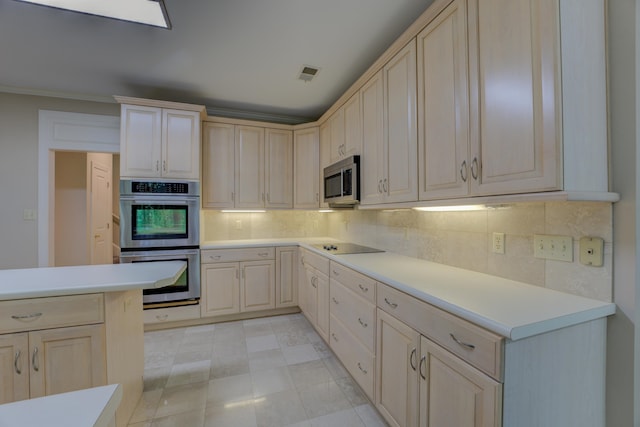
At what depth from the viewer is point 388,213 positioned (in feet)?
8.09

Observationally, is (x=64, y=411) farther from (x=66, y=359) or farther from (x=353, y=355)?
(x=353, y=355)

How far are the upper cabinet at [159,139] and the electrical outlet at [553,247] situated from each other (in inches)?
116

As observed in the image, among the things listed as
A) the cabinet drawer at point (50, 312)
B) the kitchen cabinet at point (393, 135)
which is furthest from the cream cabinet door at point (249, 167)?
the cabinet drawer at point (50, 312)

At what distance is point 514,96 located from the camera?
42.3 inches

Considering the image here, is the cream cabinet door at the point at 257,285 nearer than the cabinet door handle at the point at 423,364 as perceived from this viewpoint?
No

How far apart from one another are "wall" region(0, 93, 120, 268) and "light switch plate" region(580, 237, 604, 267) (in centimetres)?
464

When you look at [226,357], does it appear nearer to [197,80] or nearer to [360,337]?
[360,337]

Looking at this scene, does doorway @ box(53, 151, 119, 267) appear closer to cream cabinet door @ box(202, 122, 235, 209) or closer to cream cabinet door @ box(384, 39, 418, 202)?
cream cabinet door @ box(202, 122, 235, 209)

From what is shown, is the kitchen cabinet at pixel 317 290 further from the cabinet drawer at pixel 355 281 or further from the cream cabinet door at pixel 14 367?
the cream cabinet door at pixel 14 367

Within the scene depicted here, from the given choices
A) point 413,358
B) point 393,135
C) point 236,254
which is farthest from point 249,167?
point 413,358

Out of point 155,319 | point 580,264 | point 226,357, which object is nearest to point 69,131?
point 155,319

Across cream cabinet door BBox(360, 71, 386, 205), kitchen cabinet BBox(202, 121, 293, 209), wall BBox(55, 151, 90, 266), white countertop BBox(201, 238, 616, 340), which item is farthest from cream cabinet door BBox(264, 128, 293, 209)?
wall BBox(55, 151, 90, 266)

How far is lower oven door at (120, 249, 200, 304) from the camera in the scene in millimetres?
2703

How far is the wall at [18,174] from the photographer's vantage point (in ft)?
9.36
